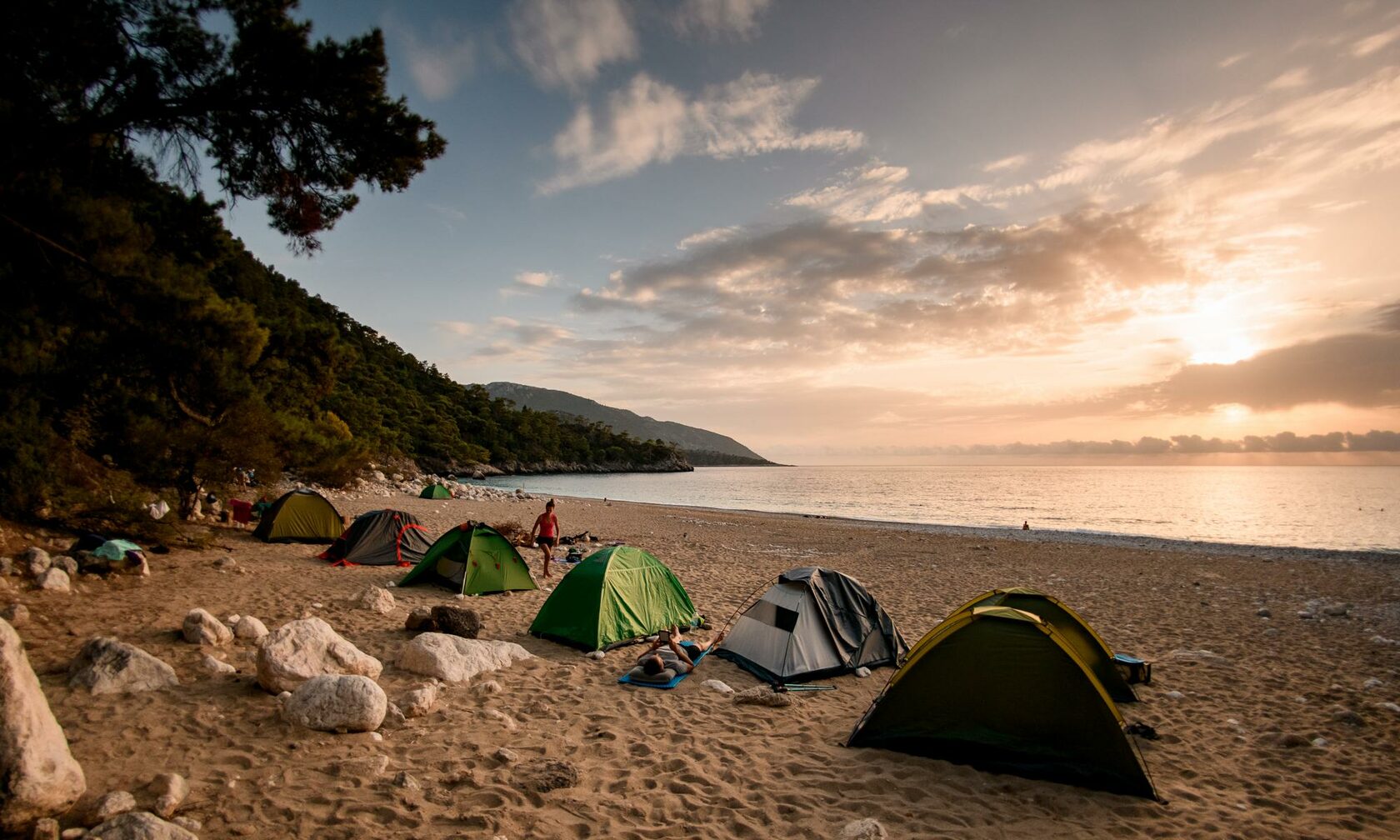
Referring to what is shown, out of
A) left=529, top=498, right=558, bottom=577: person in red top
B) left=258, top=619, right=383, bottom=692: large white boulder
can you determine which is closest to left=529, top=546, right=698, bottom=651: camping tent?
left=258, top=619, right=383, bottom=692: large white boulder

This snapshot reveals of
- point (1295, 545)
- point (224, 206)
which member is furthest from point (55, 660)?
point (1295, 545)

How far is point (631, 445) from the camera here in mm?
151125

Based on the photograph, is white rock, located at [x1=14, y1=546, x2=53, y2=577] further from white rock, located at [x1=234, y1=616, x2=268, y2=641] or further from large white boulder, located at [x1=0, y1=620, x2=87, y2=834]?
large white boulder, located at [x1=0, y1=620, x2=87, y2=834]

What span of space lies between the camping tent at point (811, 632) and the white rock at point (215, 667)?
5.97m

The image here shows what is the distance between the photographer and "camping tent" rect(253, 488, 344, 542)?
16266 mm

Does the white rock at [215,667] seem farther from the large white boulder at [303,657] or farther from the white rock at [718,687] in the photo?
the white rock at [718,687]

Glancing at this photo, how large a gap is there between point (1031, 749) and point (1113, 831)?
0.89 metres

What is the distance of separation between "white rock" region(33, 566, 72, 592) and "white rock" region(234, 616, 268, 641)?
3.23 metres

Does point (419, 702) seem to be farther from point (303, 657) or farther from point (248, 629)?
point (248, 629)

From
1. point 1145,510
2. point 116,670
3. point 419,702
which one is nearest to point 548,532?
point 419,702

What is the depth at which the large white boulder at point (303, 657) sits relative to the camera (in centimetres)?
628

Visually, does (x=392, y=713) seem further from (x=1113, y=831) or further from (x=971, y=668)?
(x=1113, y=831)

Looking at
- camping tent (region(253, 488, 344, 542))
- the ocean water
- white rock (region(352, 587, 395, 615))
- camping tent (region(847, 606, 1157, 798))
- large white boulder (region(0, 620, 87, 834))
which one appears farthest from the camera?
the ocean water

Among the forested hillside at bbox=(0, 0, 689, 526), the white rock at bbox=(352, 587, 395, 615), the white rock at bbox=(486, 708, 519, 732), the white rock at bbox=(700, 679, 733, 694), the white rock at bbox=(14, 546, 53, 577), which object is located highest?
the forested hillside at bbox=(0, 0, 689, 526)
